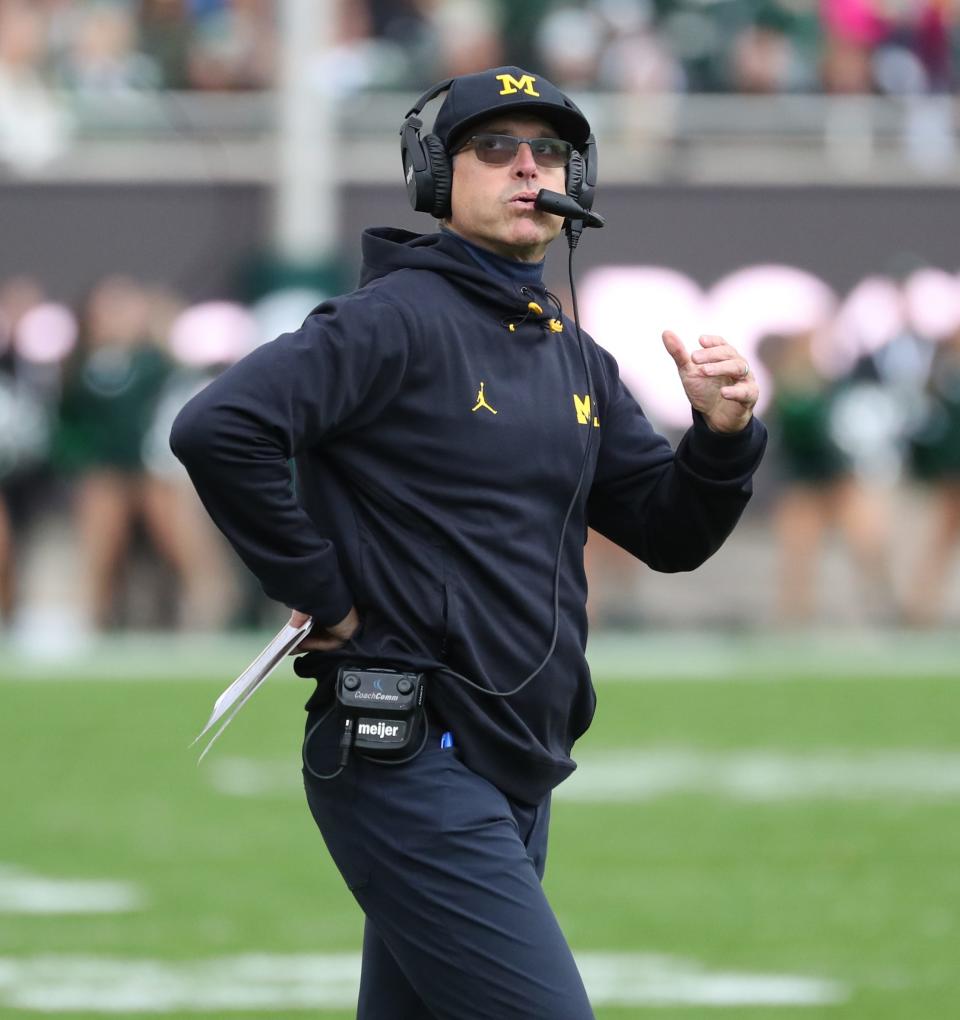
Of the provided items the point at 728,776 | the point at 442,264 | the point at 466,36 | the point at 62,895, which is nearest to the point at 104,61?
the point at 466,36

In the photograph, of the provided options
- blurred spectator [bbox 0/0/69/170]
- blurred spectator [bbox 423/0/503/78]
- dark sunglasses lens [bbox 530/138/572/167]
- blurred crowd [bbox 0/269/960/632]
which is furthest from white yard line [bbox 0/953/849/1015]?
blurred spectator [bbox 423/0/503/78]

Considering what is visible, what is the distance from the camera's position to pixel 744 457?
397 centimetres

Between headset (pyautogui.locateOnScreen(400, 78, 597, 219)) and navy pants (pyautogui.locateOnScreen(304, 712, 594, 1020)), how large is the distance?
89 centimetres

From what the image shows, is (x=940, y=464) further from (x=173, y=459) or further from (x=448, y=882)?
(x=448, y=882)

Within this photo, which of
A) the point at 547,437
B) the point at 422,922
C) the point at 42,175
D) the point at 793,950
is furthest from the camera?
the point at 42,175

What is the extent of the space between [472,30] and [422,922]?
46.8ft

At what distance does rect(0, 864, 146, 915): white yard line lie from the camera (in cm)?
716

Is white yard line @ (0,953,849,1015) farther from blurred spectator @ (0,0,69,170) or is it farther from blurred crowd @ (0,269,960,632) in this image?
blurred spectator @ (0,0,69,170)

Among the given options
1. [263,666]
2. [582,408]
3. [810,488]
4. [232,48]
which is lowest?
[810,488]

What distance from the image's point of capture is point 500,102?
3.82m

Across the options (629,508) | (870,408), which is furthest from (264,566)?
(870,408)

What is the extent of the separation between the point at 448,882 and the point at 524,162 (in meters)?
1.16

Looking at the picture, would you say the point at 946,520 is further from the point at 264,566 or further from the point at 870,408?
the point at 264,566

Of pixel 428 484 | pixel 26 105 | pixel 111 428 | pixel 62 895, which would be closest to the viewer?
pixel 428 484
